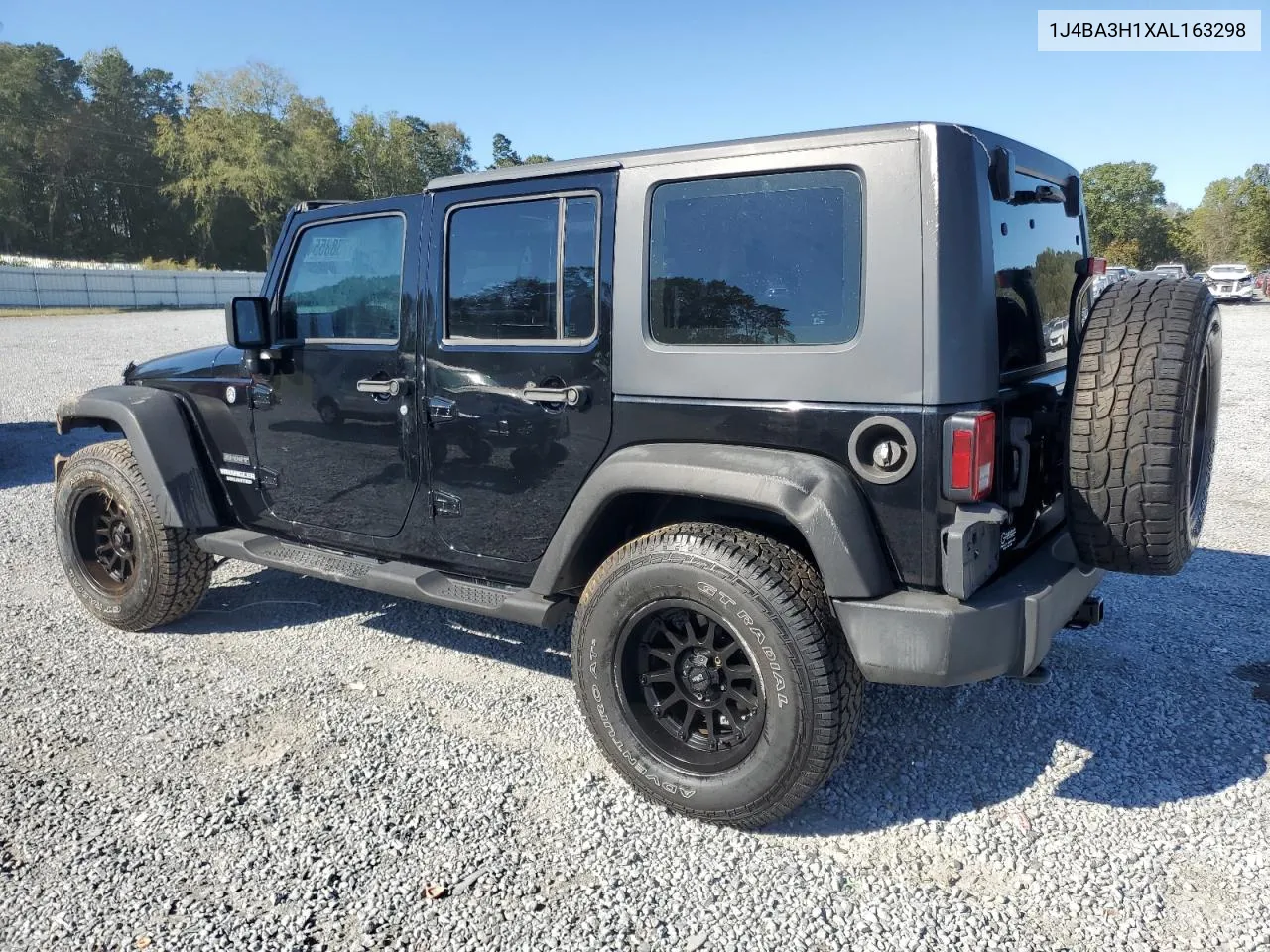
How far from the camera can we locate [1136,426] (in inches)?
100

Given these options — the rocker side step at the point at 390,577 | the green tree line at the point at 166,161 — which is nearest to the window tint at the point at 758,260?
the rocker side step at the point at 390,577

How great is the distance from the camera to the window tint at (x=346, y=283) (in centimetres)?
367

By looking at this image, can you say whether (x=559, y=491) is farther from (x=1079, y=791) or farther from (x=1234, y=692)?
(x=1234, y=692)

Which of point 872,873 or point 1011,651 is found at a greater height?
point 1011,651

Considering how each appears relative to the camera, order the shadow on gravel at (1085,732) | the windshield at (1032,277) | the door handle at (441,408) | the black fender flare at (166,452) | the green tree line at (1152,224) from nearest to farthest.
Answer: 1. the windshield at (1032,277)
2. the shadow on gravel at (1085,732)
3. the door handle at (441,408)
4. the black fender flare at (166,452)
5. the green tree line at (1152,224)

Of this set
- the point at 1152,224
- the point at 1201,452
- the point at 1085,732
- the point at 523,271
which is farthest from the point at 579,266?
the point at 1152,224

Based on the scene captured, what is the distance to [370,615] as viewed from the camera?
4.71m

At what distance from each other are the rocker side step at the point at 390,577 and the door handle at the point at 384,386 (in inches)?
27.6

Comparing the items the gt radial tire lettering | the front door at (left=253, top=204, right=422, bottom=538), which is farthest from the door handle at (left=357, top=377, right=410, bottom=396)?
the gt radial tire lettering

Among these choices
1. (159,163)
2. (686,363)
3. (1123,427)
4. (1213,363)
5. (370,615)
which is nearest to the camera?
(1123,427)

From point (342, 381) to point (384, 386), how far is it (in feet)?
0.94

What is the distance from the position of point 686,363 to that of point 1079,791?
6.32 feet

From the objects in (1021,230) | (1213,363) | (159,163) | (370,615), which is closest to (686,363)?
(1021,230)

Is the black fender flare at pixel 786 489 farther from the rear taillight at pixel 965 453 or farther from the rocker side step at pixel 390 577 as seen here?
the rocker side step at pixel 390 577
